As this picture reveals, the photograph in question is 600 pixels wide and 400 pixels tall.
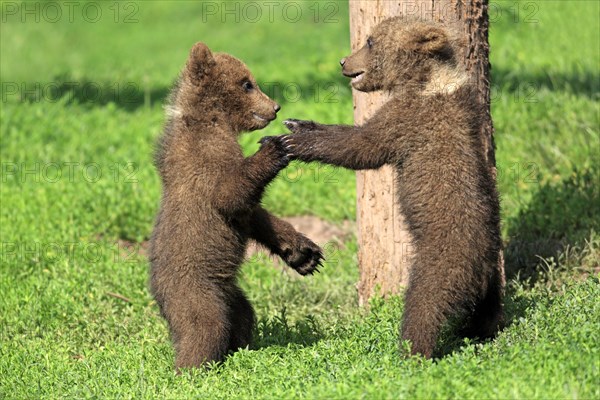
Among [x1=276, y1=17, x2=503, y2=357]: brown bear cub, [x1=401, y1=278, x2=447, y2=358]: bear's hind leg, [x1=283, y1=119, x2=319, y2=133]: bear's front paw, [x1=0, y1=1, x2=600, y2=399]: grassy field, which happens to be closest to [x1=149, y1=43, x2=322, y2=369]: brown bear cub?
[x1=283, y1=119, x2=319, y2=133]: bear's front paw

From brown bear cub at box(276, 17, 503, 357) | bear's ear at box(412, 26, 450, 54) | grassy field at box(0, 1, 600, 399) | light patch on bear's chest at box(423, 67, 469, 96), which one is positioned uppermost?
bear's ear at box(412, 26, 450, 54)

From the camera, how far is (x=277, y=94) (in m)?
13.0

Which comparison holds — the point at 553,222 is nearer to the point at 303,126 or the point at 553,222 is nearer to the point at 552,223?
the point at 552,223

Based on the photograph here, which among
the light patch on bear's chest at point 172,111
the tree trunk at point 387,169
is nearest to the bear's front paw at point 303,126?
the light patch on bear's chest at point 172,111

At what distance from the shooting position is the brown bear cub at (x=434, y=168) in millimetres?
5758

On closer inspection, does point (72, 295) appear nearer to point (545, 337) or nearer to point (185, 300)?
point (185, 300)

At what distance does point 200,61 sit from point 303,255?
1.50m

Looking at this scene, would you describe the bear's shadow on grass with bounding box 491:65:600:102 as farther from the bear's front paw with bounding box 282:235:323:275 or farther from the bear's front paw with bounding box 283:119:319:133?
the bear's front paw with bounding box 283:119:319:133

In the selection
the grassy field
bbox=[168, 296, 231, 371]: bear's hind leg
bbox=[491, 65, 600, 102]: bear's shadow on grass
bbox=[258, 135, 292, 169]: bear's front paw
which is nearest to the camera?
the grassy field

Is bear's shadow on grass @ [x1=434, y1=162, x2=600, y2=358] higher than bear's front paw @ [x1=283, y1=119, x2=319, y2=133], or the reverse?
bear's front paw @ [x1=283, y1=119, x2=319, y2=133]

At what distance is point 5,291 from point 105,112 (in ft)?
15.1

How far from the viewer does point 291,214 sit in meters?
9.87

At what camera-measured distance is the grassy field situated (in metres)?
5.59

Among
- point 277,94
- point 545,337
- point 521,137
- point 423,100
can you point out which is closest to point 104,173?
point 277,94
